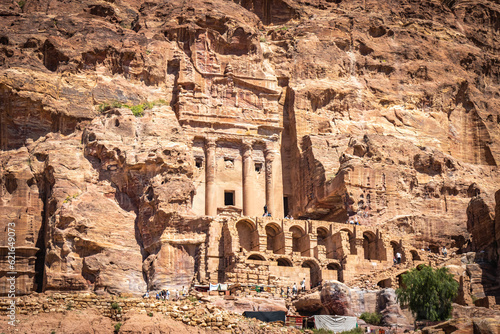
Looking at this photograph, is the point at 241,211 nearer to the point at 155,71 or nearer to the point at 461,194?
the point at 155,71

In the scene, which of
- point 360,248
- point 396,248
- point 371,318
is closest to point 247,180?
point 360,248

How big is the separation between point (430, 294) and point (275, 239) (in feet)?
56.7

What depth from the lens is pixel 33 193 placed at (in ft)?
226

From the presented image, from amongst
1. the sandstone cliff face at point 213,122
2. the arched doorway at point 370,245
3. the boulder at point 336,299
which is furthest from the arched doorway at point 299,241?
the boulder at point 336,299

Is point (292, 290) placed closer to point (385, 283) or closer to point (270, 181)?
point (385, 283)

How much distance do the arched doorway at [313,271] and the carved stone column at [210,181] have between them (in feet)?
32.6

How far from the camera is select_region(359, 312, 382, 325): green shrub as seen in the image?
56812 millimetres

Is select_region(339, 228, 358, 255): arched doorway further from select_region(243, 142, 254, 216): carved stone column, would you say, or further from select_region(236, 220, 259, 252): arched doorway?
select_region(243, 142, 254, 216): carved stone column

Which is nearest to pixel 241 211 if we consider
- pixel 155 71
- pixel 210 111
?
pixel 210 111

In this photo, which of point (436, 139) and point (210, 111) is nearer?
point (210, 111)

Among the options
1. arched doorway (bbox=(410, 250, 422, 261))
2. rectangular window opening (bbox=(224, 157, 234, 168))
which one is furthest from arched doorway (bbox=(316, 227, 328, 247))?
rectangular window opening (bbox=(224, 157, 234, 168))

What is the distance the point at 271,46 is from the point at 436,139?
17748mm

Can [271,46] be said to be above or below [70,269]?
above

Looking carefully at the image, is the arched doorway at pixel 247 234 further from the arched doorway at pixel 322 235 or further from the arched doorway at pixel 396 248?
the arched doorway at pixel 396 248
